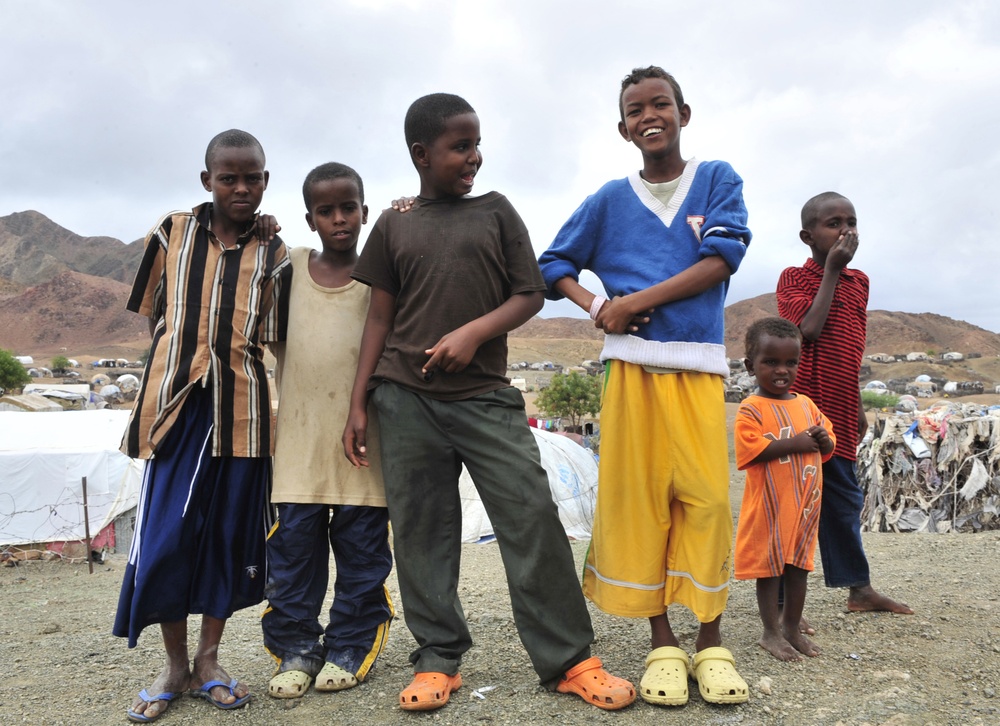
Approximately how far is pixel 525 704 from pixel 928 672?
1.38 meters

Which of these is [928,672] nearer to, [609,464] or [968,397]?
[609,464]

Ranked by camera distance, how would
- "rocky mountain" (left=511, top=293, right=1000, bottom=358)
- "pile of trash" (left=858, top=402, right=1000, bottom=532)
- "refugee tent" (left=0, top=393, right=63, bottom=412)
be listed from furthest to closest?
1. "rocky mountain" (left=511, top=293, right=1000, bottom=358)
2. "refugee tent" (left=0, top=393, right=63, bottom=412)
3. "pile of trash" (left=858, top=402, right=1000, bottom=532)

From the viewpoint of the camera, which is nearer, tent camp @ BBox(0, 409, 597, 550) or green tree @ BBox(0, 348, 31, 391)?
tent camp @ BBox(0, 409, 597, 550)

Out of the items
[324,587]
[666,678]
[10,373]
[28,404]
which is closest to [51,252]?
[10,373]

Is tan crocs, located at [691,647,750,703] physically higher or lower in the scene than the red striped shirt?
lower

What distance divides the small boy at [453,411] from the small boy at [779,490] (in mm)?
755

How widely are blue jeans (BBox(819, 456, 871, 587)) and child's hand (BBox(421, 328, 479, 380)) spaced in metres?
1.77

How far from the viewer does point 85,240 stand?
139 meters

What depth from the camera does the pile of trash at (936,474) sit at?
909 centimetres

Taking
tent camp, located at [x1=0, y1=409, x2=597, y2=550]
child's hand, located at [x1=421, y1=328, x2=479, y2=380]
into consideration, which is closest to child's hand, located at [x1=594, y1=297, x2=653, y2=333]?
child's hand, located at [x1=421, y1=328, x2=479, y2=380]

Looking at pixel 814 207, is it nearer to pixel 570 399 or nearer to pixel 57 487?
pixel 57 487

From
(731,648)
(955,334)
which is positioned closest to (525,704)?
(731,648)

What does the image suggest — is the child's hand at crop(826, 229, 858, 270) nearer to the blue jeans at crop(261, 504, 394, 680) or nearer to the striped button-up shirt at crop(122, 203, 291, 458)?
the blue jeans at crop(261, 504, 394, 680)

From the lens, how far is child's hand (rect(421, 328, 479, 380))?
251cm
